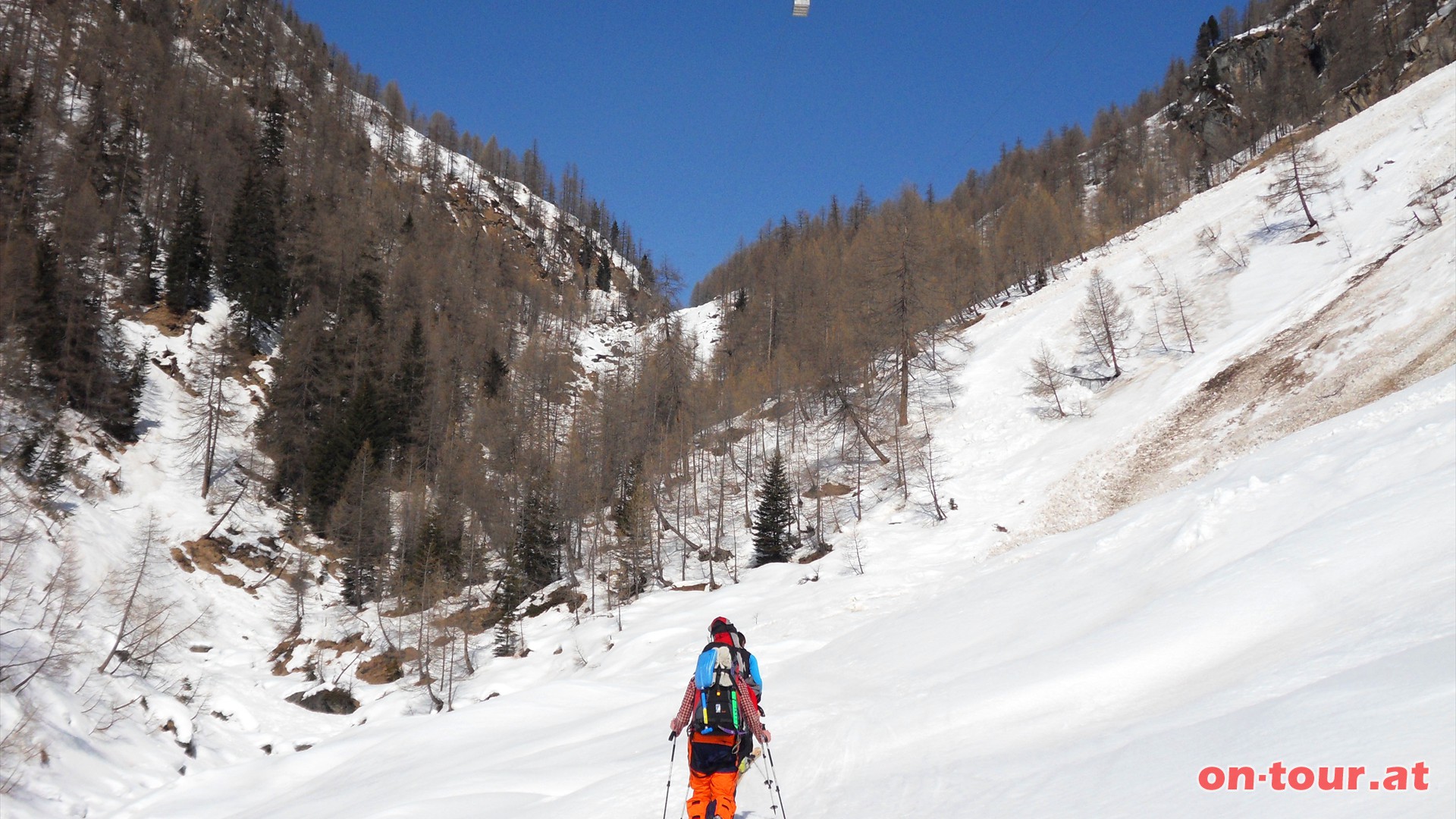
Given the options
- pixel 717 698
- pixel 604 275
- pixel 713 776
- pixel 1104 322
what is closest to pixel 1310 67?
pixel 1104 322

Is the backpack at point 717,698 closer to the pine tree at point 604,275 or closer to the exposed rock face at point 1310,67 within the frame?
the exposed rock face at point 1310,67

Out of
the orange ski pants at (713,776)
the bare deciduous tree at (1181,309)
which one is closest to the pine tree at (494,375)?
the bare deciduous tree at (1181,309)

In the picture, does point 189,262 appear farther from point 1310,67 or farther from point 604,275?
point 1310,67

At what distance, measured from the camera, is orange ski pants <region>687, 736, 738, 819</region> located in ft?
23.1

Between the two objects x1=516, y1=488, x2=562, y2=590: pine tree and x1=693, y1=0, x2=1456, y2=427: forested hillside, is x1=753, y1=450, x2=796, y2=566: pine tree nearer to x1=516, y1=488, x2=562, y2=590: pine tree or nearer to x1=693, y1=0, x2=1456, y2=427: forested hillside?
x1=693, y1=0, x2=1456, y2=427: forested hillside

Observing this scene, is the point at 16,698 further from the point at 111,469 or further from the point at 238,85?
the point at 238,85

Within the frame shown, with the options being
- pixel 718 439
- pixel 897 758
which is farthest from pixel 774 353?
pixel 897 758

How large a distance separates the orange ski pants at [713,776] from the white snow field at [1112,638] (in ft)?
3.85

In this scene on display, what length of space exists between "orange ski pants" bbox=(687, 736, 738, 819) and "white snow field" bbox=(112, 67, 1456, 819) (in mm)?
1175

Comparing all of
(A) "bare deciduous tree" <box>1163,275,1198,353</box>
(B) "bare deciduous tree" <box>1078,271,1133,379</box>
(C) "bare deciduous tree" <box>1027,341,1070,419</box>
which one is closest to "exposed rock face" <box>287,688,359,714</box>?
(C) "bare deciduous tree" <box>1027,341,1070,419</box>

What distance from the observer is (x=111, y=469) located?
129ft

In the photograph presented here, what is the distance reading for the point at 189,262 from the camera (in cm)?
5466

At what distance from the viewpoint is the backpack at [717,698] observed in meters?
7.06

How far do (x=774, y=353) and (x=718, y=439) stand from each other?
26863mm
